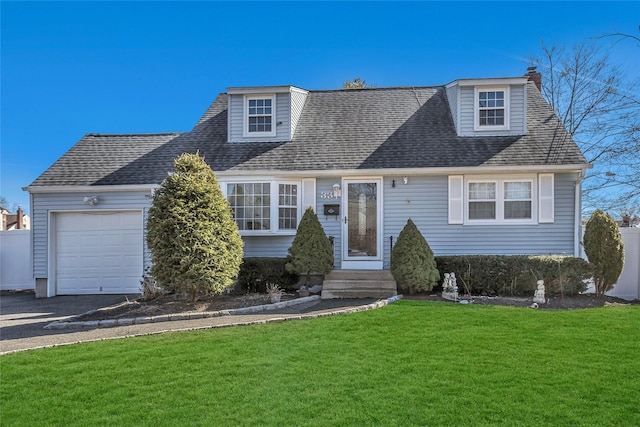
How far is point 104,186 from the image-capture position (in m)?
11.1

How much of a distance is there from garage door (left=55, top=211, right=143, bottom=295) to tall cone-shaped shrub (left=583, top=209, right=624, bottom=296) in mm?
12122

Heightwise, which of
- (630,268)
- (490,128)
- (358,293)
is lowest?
(358,293)

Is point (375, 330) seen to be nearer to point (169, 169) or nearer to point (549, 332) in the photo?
point (549, 332)

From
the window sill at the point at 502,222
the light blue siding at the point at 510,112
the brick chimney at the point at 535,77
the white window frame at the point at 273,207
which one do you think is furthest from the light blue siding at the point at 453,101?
the white window frame at the point at 273,207

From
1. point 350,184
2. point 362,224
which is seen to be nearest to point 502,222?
point 362,224

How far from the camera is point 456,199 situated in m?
10.5

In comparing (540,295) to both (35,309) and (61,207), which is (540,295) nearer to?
(35,309)

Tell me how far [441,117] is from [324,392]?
34.5ft

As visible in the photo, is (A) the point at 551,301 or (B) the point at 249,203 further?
(B) the point at 249,203

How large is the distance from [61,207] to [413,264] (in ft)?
33.9

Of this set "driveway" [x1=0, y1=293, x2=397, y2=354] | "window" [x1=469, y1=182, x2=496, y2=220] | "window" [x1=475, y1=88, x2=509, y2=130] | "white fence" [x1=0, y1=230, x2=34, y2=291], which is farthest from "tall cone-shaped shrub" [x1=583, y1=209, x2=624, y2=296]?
"white fence" [x1=0, y1=230, x2=34, y2=291]

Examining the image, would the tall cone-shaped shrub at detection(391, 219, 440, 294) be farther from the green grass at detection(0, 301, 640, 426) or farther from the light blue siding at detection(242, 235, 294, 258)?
the light blue siding at detection(242, 235, 294, 258)

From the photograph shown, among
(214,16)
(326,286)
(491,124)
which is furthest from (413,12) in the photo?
(326,286)

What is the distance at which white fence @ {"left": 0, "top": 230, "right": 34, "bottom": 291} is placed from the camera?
40.9 feet
